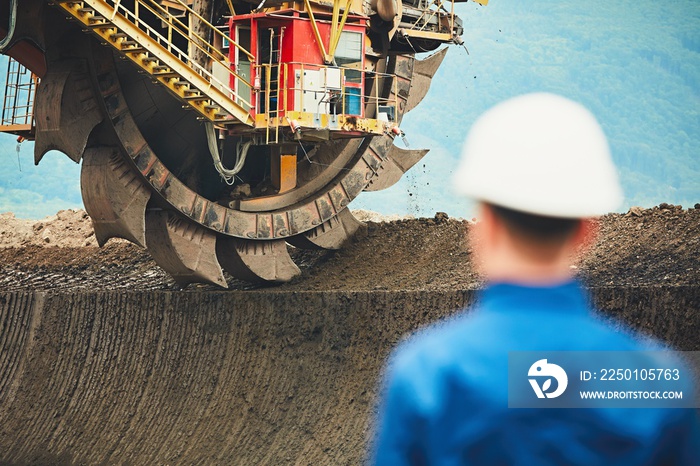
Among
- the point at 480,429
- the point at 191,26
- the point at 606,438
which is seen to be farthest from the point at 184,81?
the point at 606,438

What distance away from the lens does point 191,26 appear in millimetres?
23297

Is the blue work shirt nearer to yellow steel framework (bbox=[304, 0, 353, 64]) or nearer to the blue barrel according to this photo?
the blue barrel

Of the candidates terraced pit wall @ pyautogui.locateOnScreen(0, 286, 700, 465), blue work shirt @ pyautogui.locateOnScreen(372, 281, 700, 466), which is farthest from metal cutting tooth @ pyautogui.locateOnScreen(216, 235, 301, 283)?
blue work shirt @ pyautogui.locateOnScreen(372, 281, 700, 466)

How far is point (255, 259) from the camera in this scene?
2562 centimetres

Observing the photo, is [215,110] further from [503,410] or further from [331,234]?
[503,410]

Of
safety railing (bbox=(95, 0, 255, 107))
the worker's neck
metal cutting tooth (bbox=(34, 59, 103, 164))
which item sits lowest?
the worker's neck

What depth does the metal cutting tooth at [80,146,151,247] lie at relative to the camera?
22719 millimetres

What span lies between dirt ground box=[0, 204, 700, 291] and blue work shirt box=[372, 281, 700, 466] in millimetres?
2326

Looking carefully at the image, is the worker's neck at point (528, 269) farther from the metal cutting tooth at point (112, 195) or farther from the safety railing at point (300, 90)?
the metal cutting tooth at point (112, 195)

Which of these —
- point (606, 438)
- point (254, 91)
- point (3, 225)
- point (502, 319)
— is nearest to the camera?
point (606, 438)

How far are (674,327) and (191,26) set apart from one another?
9424 millimetres

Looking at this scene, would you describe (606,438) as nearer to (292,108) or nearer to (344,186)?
(292,108)

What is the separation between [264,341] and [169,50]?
17.7 feet

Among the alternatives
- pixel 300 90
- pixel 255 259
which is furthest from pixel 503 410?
pixel 255 259
